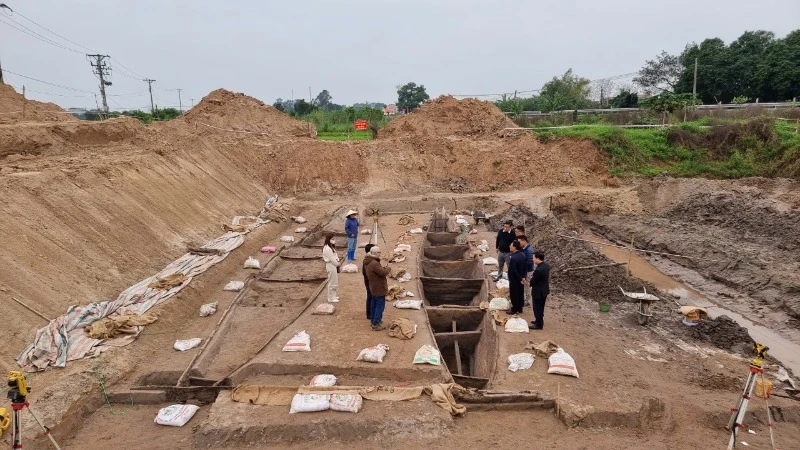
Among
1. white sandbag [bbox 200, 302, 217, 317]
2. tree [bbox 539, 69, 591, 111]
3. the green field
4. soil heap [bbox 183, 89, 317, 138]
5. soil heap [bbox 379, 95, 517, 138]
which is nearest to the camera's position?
white sandbag [bbox 200, 302, 217, 317]

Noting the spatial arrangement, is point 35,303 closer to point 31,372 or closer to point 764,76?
point 31,372

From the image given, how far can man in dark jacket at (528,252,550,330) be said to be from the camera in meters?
8.15

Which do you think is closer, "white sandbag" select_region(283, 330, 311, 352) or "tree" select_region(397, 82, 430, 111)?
"white sandbag" select_region(283, 330, 311, 352)

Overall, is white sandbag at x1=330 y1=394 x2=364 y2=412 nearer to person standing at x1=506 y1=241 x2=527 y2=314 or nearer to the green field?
person standing at x1=506 y1=241 x2=527 y2=314

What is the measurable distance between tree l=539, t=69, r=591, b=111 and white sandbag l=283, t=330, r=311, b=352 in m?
31.1

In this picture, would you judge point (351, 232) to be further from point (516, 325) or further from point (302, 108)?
point (302, 108)

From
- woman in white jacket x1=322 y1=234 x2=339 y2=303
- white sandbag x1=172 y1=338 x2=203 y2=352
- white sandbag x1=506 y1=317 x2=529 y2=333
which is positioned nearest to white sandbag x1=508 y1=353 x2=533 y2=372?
white sandbag x1=506 y1=317 x2=529 y2=333

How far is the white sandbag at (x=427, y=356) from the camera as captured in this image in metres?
7.14

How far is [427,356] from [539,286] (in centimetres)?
244

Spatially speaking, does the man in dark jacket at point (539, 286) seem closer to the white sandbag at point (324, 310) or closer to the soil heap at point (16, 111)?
the white sandbag at point (324, 310)

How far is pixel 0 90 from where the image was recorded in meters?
18.7

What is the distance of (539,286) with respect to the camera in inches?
325

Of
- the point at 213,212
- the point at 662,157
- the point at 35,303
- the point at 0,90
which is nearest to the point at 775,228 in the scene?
the point at 662,157

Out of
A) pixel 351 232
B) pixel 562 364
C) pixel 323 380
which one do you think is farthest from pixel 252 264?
pixel 562 364
